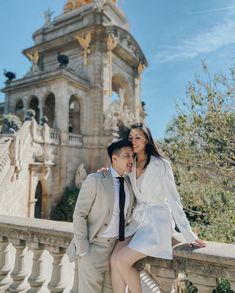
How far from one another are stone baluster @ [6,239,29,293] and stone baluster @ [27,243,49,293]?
13cm

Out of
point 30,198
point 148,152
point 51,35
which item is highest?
point 51,35

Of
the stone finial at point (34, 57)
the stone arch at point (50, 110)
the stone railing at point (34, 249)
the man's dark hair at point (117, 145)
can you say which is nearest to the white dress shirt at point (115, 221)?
the man's dark hair at point (117, 145)

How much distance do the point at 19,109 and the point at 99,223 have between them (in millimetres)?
24135

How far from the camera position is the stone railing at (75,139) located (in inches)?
766

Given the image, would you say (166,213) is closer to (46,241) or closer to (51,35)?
(46,241)

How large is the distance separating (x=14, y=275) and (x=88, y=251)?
1.56 m

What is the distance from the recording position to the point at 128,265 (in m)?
2.16

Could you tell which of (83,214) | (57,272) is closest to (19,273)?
(57,272)

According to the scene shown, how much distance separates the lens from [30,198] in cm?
1480

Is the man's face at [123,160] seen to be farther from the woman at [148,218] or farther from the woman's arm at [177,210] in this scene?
the woman's arm at [177,210]

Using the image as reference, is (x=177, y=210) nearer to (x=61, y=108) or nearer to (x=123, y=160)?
(x=123, y=160)

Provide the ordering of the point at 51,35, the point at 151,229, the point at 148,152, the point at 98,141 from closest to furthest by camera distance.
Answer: the point at 151,229 → the point at 148,152 → the point at 98,141 → the point at 51,35

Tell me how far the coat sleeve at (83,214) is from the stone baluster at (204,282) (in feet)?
3.17

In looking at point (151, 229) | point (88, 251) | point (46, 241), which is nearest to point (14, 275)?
point (46, 241)
